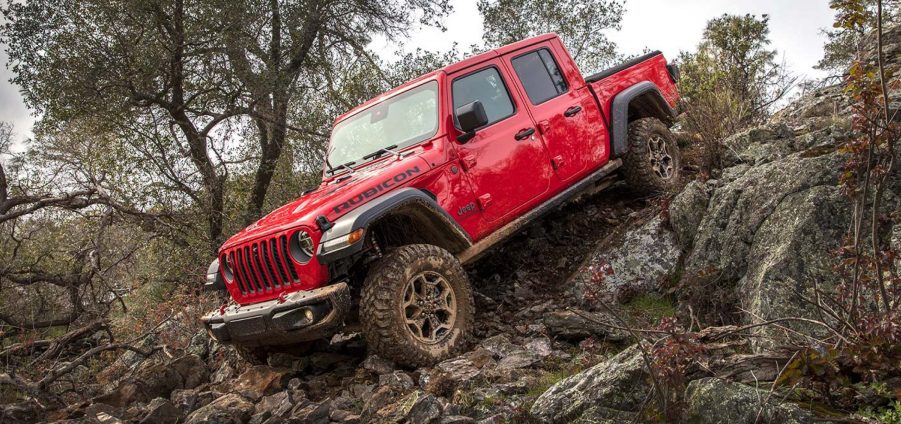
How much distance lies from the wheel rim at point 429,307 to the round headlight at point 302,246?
2.14 feet

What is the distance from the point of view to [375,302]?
13.6ft

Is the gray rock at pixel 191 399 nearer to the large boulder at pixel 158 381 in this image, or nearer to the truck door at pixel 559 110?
the large boulder at pixel 158 381

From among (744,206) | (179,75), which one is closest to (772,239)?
(744,206)

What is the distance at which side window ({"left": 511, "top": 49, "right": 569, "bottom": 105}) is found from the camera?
18.9 feet

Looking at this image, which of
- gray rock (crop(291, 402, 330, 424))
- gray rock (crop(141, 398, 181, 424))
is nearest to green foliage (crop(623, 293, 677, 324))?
gray rock (crop(291, 402, 330, 424))

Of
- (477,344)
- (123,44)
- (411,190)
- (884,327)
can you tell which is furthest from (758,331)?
(123,44)

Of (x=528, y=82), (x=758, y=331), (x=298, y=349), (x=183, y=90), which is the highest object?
(x=183, y=90)

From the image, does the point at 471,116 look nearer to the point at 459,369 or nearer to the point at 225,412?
the point at 459,369

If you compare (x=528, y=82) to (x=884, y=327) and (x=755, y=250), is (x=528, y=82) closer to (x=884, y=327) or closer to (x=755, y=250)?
(x=755, y=250)

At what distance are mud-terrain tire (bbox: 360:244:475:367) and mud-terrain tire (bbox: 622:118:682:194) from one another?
2.52 meters

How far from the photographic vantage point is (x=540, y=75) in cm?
595

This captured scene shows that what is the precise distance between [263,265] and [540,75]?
299cm

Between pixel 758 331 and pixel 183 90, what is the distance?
30.6 ft

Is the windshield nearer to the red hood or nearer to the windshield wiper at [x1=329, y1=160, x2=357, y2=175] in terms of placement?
the windshield wiper at [x1=329, y1=160, x2=357, y2=175]
